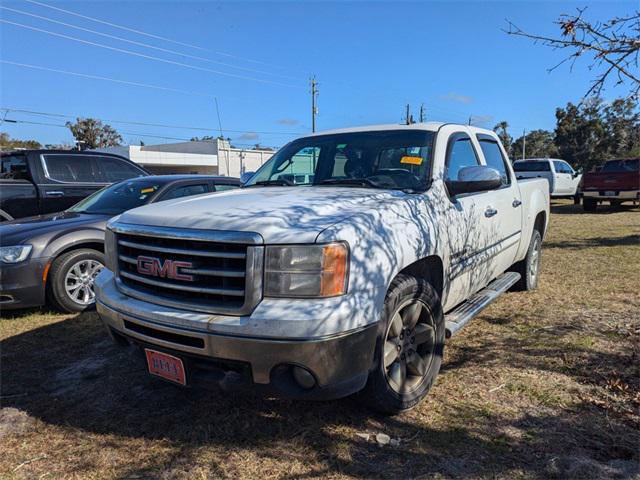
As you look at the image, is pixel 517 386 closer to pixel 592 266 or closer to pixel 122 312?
pixel 122 312

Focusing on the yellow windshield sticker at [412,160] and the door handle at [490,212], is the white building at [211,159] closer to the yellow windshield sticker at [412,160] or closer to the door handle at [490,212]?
the door handle at [490,212]

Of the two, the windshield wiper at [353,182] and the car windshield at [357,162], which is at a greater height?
the car windshield at [357,162]

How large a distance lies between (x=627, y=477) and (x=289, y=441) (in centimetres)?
174

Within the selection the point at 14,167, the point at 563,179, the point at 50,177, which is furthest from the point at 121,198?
the point at 563,179

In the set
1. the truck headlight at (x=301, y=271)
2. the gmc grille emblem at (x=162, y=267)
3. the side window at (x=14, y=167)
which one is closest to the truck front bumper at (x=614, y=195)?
the side window at (x=14, y=167)

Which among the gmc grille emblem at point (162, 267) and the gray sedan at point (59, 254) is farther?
the gray sedan at point (59, 254)

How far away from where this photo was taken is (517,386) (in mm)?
3352

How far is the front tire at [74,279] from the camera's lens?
16.5 ft

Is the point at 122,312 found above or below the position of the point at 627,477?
above

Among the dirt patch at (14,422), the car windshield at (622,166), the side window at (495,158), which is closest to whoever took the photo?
the dirt patch at (14,422)

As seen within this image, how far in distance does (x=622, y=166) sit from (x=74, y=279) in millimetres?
17301

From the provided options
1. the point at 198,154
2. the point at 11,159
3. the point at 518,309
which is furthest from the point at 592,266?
the point at 198,154

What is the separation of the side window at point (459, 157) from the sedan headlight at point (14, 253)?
4.17 metres

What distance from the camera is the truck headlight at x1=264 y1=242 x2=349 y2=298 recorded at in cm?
238
